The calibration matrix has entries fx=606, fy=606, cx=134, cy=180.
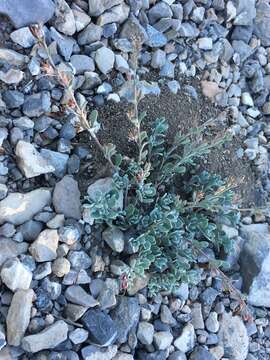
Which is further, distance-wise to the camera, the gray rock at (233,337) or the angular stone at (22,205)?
the gray rock at (233,337)

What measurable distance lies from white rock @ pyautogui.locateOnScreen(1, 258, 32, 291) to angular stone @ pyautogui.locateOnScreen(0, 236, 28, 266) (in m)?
0.03

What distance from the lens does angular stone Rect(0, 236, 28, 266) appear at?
2.65 metres

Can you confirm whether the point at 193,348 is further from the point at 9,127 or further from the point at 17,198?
the point at 9,127

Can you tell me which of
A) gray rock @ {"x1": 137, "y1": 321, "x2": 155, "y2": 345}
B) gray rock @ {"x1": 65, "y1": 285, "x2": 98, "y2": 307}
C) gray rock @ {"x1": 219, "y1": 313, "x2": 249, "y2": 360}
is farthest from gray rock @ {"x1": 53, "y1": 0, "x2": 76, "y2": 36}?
gray rock @ {"x1": 219, "y1": 313, "x2": 249, "y2": 360}

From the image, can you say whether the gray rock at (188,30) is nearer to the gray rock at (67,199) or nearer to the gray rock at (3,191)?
the gray rock at (67,199)

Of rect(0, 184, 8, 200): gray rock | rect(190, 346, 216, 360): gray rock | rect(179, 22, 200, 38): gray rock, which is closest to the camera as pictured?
rect(0, 184, 8, 200): gray rock

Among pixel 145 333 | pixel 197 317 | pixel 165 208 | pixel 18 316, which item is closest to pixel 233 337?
pixel 197 317

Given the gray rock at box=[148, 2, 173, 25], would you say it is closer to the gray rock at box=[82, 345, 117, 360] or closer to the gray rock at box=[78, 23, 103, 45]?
the gray rock at box=[78, 23, 103, 45]

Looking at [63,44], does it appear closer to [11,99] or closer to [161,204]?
[11,99]

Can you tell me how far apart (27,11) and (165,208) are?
1190 millimetres

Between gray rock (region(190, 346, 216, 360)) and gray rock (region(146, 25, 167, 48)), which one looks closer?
gray rock (region(190, 346, 216, 360))

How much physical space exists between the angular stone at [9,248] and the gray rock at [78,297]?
0.90 feet

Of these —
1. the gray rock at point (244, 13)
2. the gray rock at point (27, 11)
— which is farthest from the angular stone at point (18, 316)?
the gray rock at point (244, 13)

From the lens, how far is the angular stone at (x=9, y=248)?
8.69ft
